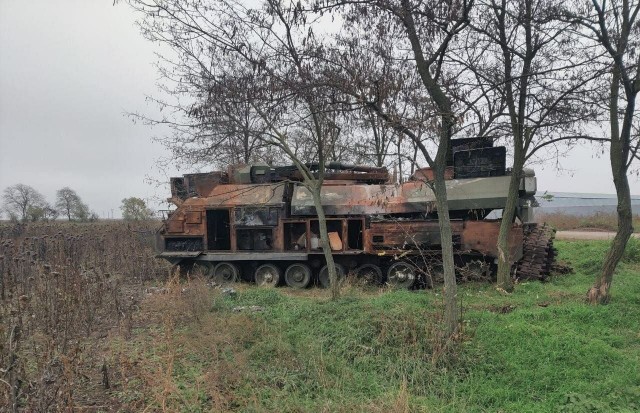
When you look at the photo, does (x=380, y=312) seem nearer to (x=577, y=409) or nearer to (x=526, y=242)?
(x=577, y=409)

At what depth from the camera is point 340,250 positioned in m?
12.3

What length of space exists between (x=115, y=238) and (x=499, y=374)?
12.7 m

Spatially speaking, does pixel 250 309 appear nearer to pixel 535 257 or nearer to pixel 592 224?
pixel 535 257

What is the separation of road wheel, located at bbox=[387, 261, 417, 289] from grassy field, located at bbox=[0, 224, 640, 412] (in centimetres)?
303

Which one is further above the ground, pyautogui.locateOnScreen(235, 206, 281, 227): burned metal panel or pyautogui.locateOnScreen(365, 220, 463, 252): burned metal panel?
pyautogui.locateOnScreen(235, 206, 281, 227): burned metal panel

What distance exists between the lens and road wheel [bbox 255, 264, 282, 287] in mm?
12992

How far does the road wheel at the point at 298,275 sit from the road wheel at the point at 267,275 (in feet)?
0.78

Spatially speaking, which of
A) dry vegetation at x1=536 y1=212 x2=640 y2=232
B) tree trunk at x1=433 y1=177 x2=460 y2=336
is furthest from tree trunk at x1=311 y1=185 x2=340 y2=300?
dry vegetation at x1=536 y1=212 x2=640 y2=232

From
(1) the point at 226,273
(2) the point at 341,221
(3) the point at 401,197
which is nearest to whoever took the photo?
(3) the point at 401,197

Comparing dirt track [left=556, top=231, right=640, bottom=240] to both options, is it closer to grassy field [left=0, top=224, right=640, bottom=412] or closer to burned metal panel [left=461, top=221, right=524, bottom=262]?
burned metal panel [left=461, top=221, right=524, bottom=262]

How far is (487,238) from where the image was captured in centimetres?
1124

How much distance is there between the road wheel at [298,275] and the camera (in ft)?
42.1

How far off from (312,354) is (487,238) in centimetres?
667

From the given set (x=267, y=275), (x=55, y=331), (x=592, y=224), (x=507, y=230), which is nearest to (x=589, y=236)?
(x=592, y=224)
